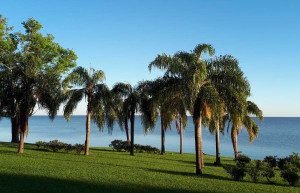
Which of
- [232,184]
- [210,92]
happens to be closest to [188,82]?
[210,92]

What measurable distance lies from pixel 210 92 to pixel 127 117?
42.4ft

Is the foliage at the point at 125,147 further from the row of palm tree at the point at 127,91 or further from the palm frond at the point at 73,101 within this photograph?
the palm frond at the point at 73,101

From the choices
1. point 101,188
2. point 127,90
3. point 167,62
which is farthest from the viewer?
point 127,90

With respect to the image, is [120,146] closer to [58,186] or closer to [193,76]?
[193,76]

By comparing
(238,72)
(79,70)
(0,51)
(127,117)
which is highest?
(0,51)

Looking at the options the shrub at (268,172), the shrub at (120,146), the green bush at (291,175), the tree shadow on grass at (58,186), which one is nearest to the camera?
the tree shadow on grass at (58,186)

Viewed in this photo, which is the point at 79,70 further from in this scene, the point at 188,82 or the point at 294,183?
the point at 294,183

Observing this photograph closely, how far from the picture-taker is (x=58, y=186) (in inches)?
395

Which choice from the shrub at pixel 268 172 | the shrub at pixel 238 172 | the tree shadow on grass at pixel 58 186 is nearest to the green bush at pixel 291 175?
the shrub at pixel 268 172

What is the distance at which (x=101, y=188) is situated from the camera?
33.2 feet

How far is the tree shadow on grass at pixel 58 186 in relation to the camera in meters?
9.48

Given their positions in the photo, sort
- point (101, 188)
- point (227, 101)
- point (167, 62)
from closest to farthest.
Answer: point (101, 188)
point (227, 101)
point (167, 62)

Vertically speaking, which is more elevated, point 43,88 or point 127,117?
point 43,88

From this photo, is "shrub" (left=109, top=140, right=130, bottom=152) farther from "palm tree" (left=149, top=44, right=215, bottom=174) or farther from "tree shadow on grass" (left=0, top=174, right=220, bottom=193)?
"tree shadow on grass" (left=0, top=174, right=220, bottom=193)
